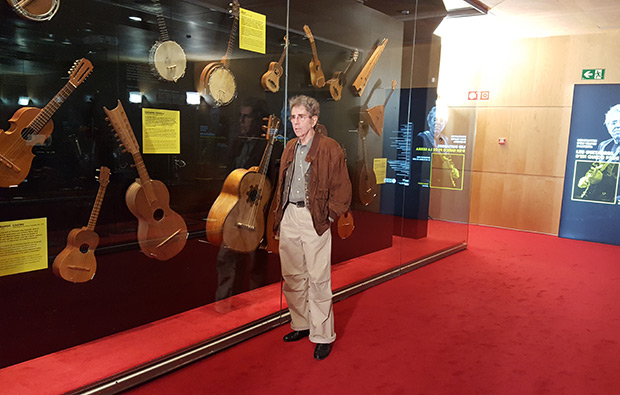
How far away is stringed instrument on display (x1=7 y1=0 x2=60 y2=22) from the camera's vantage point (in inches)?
88.4

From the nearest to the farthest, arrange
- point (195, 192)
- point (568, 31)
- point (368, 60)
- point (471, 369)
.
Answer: point (471, 369) → point (195, 192) → point (368, 60) → point (568, 31)

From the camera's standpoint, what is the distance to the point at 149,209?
2.90m

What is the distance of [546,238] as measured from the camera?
23.3 ft

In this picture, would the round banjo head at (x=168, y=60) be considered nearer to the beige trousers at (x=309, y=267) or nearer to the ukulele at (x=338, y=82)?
the beige trousers at (x=309, y=267)

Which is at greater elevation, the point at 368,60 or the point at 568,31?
the point at 568,31

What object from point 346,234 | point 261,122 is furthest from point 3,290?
point 346,234

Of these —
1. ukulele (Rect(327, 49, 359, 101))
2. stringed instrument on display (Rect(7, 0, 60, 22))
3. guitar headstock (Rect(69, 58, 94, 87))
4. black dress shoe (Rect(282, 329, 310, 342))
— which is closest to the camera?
stringed instrument on display (Rect(7, 0, 60, 22))

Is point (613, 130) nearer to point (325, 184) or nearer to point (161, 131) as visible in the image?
point (325, 184)

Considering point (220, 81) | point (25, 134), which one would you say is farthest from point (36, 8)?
point (220, 81)

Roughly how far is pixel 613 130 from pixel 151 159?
6413mm

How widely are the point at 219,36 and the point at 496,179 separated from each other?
5.90 meters

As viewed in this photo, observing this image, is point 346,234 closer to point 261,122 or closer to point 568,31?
point 261,122

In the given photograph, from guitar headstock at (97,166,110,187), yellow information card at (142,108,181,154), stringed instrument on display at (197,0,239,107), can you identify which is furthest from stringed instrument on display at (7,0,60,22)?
stringed instrument on display at (197,0,239,107)

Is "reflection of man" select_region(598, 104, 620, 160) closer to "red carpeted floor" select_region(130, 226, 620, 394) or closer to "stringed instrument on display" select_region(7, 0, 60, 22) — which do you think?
"red carpeted floor" select_region(130, 226, 620, 394)
